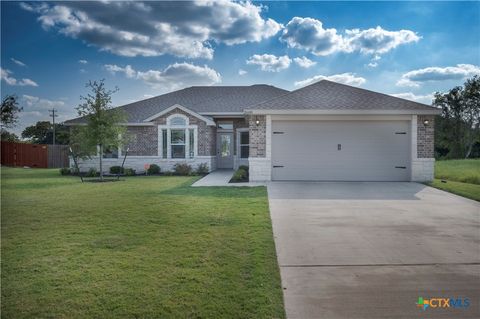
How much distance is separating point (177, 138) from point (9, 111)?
12.0 meters

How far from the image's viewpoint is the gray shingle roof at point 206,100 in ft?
68.2

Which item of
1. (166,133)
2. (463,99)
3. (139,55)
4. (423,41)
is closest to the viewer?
(423,41)

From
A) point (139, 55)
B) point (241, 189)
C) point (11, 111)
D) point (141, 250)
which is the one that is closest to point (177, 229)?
point (141, 250)

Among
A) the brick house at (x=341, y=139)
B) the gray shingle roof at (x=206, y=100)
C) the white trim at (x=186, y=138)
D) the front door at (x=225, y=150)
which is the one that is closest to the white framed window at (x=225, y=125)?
the front door at (x=225, y=150)

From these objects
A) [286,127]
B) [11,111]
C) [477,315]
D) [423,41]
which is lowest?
[477,315]

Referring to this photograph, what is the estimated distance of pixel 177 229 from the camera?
20.3ft

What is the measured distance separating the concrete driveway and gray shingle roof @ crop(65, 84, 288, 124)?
1302 cm

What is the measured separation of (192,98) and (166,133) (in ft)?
17.0

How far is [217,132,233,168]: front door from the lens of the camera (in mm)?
21156

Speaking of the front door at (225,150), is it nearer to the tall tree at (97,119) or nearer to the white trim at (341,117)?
the tall tree at (97,119)

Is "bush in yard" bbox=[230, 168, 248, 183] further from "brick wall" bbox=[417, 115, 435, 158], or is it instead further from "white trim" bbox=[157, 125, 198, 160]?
"brick wall" bbox=[417, 115, 435, 158]

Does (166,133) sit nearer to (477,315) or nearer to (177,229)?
(177,229)

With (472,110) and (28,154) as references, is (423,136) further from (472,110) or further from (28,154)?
(28,154)

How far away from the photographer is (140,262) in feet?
14.6
